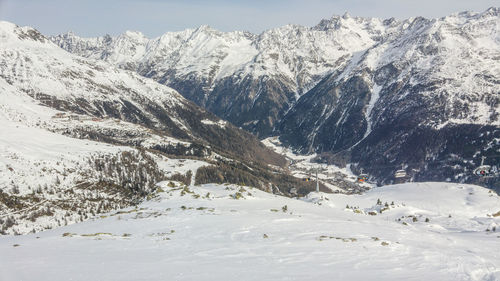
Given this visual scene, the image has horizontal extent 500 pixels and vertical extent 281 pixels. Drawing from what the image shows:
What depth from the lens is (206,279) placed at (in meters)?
22.6

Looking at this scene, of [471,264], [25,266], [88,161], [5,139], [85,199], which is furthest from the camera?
[88,161]

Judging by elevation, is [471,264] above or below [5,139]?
below

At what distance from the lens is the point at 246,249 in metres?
31.3

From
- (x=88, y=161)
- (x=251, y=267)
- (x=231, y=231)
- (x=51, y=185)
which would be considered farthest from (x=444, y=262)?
(x=88, y=161)

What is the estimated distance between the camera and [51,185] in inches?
5295

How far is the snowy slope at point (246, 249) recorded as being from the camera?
78.4 ft

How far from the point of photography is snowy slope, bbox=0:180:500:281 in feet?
78.4

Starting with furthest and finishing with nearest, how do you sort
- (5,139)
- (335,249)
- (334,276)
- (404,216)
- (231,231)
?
(5,139), (404,216), (231,231), (335,249), (334,276)

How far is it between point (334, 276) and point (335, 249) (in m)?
8.11

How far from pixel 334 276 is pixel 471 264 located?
1090 cm

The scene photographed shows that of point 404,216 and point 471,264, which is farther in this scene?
point 404,216

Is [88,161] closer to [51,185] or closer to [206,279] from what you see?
[51,185]

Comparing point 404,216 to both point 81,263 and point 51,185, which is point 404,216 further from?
point 51,185

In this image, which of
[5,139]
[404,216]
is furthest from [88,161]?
[404,216]
